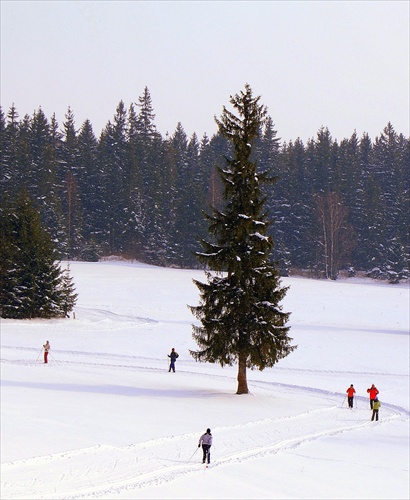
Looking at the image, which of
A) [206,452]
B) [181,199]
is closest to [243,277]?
[206,452]

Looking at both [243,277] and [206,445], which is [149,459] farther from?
[243,277]

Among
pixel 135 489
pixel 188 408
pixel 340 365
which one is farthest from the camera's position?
pixel 340 365

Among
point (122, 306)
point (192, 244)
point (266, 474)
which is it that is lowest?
point (266, 474)

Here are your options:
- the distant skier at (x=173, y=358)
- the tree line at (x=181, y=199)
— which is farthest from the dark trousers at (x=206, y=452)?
the tree line at (x=181, y=199)

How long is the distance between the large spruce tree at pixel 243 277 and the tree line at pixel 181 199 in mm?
56774

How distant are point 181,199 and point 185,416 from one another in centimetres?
7573

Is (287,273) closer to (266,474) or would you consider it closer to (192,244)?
(192,244)

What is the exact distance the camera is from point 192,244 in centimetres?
9456

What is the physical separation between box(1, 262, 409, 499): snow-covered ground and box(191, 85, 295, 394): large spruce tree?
82.6 inches

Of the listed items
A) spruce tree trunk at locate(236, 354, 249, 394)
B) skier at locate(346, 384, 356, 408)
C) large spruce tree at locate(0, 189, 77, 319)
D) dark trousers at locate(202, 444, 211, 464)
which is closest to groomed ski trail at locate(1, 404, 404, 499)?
dark trousers at locate(202, 444, 211, 464)

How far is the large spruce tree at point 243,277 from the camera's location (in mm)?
29828

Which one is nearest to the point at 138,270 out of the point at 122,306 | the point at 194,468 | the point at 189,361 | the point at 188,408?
the point at 122,306

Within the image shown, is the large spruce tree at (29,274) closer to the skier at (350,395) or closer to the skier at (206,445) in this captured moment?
the skier at (350,395)

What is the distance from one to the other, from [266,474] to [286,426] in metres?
6.54
